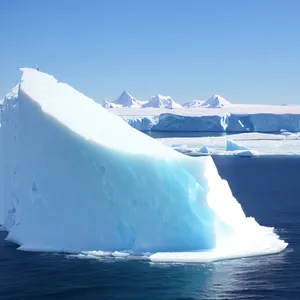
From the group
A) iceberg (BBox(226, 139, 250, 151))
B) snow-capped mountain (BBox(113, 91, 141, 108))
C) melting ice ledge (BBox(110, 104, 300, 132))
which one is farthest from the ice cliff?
snow-capped mountain (BBox(113, 91, 141, 108))

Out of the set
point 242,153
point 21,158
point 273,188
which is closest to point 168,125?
point 242,153

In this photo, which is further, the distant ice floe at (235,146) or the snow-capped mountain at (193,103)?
the snow-capped mountain at (193,103)

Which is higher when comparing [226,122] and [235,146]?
[226,122]

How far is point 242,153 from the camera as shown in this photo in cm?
5088

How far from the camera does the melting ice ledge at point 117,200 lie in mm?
14984

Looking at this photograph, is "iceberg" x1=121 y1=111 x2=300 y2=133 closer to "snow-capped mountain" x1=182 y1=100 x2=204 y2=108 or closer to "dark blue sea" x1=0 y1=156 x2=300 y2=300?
"dark blue sea" x1=0 y1=156 x2=300 y2=300

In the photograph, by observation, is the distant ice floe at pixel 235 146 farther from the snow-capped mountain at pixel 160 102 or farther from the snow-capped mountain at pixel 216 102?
the snow-capped mountain at pixel 160 102

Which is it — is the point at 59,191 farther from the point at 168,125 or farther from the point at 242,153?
the point at 168,125

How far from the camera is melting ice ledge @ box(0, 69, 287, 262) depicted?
15.0 meters

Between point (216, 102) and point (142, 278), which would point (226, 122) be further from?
point (216, 102)

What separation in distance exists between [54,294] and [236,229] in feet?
20.1

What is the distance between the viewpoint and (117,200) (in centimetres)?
1509

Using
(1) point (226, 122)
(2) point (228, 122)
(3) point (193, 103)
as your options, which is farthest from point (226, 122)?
(3) point (193, 103)

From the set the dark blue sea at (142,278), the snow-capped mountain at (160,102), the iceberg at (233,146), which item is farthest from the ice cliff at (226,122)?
the snow-capped mountain at (160,102)
